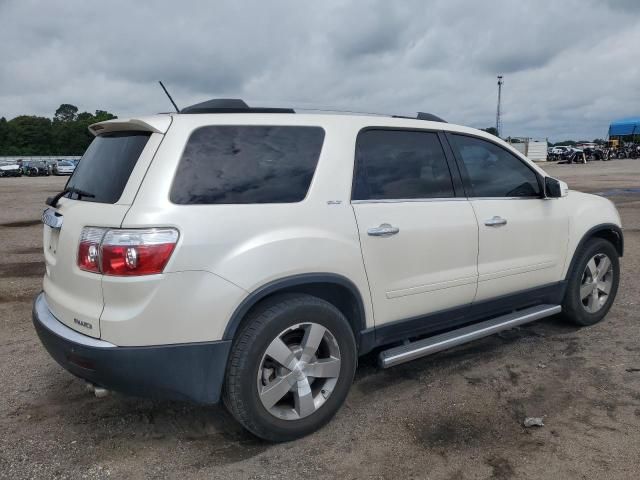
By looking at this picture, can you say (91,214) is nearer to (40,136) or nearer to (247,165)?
(247,165)

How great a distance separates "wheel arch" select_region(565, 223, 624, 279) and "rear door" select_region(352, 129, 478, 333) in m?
1.30

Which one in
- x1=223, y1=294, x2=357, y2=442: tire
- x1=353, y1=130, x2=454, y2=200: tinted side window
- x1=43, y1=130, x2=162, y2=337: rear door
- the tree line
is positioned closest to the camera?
x1=43, y1=130, x2=162, y2=337: rear door

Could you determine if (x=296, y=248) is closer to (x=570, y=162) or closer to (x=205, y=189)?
(x=205, y=189)

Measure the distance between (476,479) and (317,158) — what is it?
1854 mm

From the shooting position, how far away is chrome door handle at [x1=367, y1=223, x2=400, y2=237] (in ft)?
10.4

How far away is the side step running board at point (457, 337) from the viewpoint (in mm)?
3350

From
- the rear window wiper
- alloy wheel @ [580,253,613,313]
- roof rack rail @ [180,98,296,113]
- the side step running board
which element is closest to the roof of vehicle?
roof rack rail @ [180,98,296,113]

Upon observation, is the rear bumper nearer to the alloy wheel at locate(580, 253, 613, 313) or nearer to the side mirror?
the side mirror

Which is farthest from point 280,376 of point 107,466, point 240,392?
point 107,466

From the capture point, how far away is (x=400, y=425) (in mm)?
3223

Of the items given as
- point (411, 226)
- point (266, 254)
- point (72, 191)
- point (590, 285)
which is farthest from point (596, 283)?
point (72, 191)

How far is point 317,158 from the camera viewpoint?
10.3 ft

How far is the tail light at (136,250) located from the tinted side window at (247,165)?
0.69 feet

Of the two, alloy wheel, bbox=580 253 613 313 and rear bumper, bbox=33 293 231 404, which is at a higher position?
rear bumper, bbox=33 293 231 404
